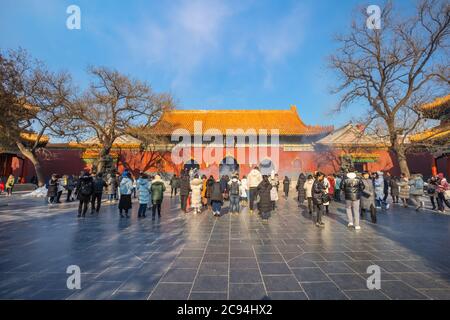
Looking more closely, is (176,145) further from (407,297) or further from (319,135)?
(407,297)

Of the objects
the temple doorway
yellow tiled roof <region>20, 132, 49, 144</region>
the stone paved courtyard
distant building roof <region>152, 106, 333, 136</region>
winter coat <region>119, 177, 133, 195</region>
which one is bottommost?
the stone paved courtyard

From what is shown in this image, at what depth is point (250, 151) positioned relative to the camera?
691 inches

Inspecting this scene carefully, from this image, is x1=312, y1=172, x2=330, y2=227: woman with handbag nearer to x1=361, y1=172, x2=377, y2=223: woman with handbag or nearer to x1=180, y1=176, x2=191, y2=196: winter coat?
x1=361, y1=172, x2=377, y2=223: woman with handbag

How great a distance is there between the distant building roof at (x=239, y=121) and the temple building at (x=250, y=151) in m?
0.09

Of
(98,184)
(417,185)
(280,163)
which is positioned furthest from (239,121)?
(98,184)

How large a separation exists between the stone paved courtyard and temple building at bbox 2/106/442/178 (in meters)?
11.7

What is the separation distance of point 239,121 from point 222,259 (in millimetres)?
17420

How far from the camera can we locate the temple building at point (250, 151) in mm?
17531

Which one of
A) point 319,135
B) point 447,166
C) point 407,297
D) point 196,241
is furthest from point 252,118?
point 407,297

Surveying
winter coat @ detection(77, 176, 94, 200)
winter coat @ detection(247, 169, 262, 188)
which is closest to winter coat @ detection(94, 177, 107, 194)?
winter coat @ detection(77, 176, 94, 200)

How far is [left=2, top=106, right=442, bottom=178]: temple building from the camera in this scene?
17.5 meters

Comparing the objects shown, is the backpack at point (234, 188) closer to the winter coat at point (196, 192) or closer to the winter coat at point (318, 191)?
the winter coat at point (196, 192)
